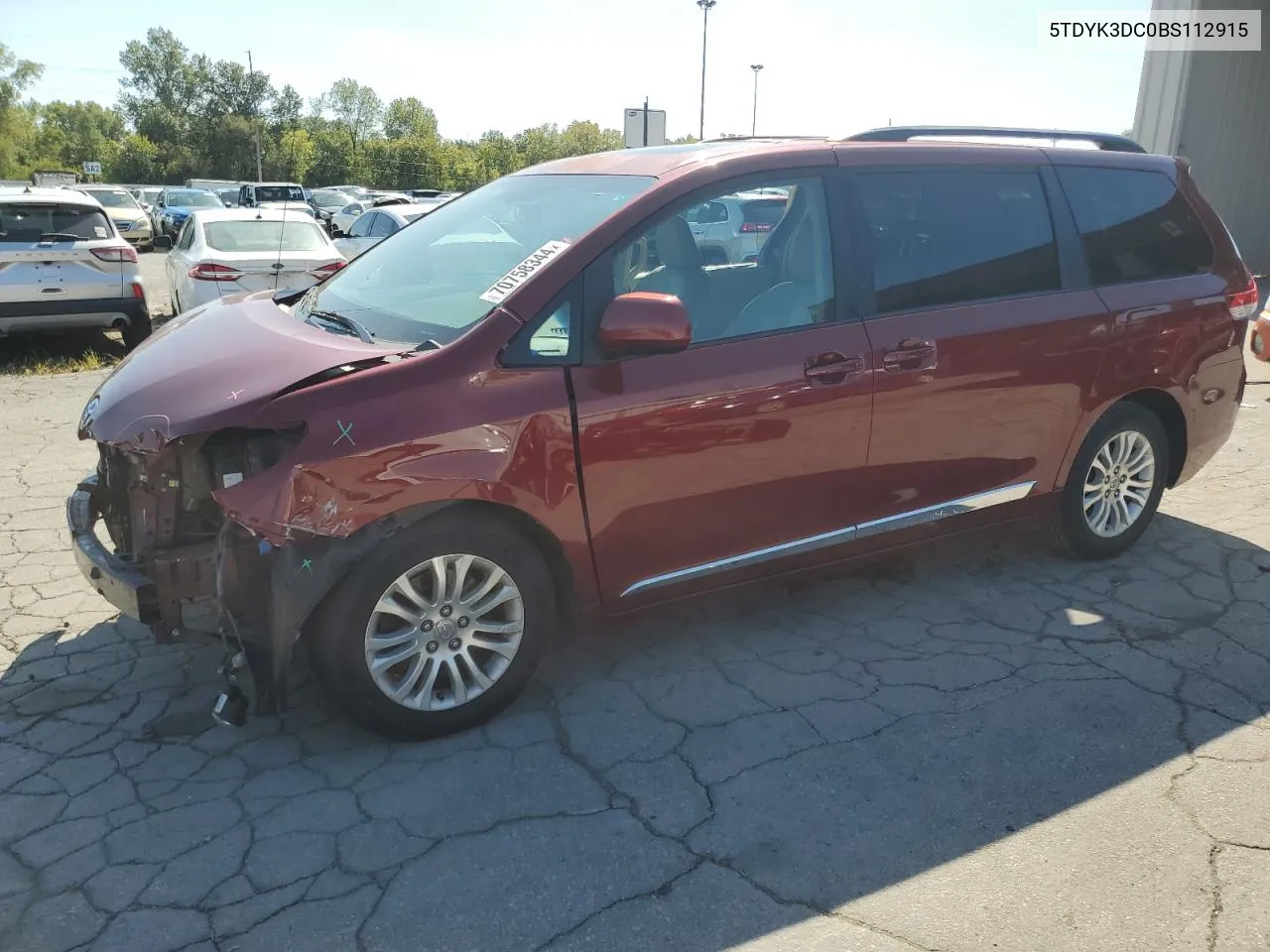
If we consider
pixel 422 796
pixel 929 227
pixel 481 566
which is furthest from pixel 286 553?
pixel 929 227

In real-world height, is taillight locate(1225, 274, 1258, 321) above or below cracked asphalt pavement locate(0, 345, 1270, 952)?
above

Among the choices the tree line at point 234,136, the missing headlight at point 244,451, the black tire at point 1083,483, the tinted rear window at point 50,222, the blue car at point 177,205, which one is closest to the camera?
the missing headlight at point 244,451

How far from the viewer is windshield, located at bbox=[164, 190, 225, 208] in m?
29.8

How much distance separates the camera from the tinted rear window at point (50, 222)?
9219mm

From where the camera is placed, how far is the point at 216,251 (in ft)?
31.9

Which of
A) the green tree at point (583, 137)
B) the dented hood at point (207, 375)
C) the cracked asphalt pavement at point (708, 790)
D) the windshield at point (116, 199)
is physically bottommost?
the cracked asphalt pavement at point (708, 790)

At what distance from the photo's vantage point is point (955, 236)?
3939mm

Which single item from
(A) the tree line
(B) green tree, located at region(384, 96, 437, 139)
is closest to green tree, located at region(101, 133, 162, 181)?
(A) the tree line

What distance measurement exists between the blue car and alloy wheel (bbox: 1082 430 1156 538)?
2751cm

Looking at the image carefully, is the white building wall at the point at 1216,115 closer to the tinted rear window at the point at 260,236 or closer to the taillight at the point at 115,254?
the tinted rear window at the point at 260,236

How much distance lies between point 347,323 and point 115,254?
7.48 metres

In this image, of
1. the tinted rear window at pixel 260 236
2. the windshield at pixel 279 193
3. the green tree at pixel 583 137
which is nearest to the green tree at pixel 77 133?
the green tree at pixel 583 137

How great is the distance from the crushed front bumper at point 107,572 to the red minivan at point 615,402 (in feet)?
0.04

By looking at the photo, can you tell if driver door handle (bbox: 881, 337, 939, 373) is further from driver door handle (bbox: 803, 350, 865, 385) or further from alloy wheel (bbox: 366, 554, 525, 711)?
alloy wheel (bbox: 366, 554, 525, 711)
